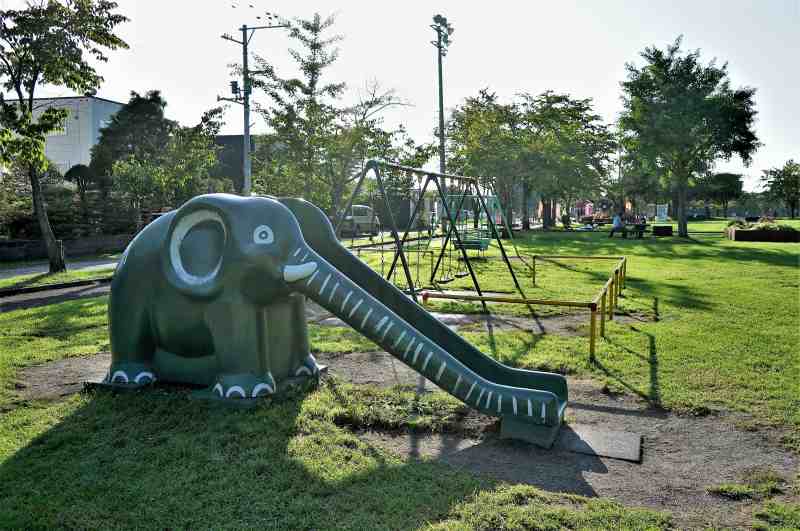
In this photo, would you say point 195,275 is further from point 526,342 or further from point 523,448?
point 526,342

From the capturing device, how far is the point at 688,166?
3503 centimetres

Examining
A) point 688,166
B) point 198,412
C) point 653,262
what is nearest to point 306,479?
point 198,412

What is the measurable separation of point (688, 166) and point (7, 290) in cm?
3343

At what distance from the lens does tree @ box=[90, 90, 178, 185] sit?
104 ft

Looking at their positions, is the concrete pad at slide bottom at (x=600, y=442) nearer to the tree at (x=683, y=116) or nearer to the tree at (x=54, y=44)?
the tree at (x=54, y=44)

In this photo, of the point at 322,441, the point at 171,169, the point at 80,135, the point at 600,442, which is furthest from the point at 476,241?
the point at 80,135

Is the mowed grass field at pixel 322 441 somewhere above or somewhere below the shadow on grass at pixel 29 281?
below

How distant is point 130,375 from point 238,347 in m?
1.28

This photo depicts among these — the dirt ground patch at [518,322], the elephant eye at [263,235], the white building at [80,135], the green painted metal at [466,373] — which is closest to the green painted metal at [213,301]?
the elephant eye at [263,235]

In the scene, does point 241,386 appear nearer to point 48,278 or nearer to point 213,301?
point 213,301

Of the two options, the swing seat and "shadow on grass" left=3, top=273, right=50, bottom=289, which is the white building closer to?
"shadow on grass" left=3, top=273, right=50, bottom=289

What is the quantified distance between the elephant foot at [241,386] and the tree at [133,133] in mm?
28552

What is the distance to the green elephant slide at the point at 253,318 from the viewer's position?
4.85 meters

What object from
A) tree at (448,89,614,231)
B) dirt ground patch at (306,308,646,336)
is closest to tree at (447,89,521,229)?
tree at (448,89,614,231)
